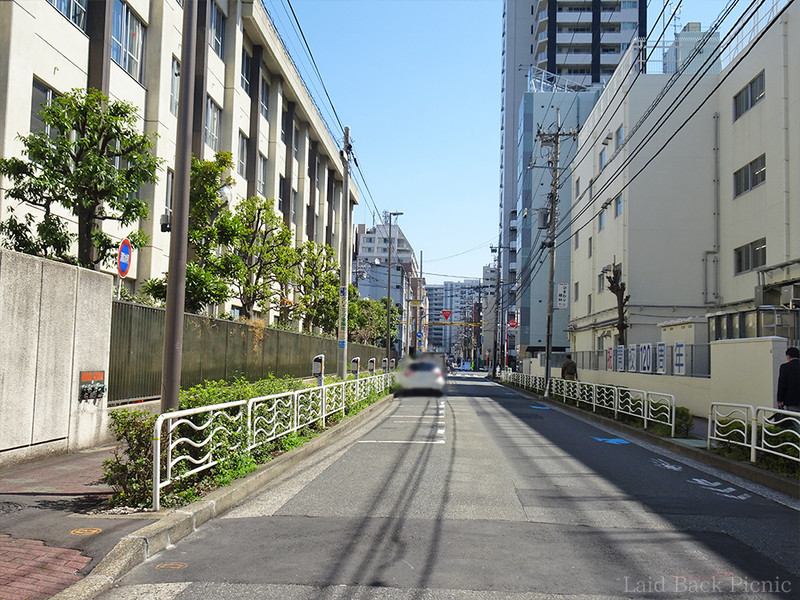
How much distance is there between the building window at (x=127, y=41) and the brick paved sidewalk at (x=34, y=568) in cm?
1566

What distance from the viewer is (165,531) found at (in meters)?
5.80

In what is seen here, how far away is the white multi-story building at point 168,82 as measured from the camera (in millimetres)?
14227

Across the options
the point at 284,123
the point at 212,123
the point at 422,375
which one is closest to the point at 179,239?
the point at 422,375

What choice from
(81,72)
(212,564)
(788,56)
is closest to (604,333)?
(788,56)

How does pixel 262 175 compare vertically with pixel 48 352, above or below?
above

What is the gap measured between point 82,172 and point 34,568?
8.02m

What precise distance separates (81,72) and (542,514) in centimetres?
Result: 1512

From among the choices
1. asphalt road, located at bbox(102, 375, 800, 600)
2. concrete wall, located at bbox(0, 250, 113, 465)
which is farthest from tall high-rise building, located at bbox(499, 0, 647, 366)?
concrete wall, located at bbox(0, 250, 113, 465)

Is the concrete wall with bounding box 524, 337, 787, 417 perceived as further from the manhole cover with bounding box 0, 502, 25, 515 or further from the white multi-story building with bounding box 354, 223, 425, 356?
the white multi-story building with bounding box 354, 223, 425, 356

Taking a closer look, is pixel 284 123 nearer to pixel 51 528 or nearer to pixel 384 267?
pixel 51 528

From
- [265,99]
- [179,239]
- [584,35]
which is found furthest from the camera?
[584,35]

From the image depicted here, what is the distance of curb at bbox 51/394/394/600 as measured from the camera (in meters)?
4.76

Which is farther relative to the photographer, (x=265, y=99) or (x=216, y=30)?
(x=265, y=99)

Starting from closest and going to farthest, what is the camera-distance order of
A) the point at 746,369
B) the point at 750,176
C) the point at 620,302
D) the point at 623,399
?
the point at 746,369 → the point at 623,399 → the point at 750,176 → the point at 620,302
